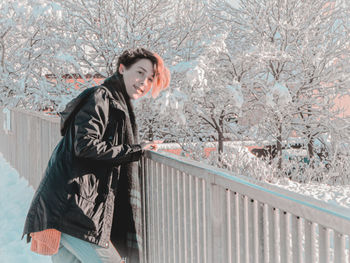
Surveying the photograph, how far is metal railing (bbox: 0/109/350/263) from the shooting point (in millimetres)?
1433

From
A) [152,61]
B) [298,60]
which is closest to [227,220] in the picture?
[152,61]

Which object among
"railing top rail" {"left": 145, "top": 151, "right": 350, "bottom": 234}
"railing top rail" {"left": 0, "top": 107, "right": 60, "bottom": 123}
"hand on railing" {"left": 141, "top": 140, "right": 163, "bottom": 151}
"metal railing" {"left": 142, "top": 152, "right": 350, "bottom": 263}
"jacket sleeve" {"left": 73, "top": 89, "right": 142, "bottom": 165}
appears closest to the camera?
"railing top rail" {"left": 145, "top": 151, "right": 350, "bottom": 234}

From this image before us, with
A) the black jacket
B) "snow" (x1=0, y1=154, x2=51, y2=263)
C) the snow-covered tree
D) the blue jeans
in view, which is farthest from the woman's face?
the snow-covered tree

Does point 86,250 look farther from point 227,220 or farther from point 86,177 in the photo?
point 227,220

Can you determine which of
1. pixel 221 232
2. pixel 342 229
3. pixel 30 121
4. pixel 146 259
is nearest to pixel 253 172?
pixel 30 121

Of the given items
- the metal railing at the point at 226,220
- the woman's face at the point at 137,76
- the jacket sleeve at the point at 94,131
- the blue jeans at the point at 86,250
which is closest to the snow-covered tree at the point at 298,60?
the metal railing at the point at 226,220

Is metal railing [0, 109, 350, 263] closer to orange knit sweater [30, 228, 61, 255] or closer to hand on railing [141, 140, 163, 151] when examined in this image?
hand on railing [141, 140, 163, 151]

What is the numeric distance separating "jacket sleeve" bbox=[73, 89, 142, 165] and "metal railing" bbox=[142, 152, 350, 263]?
487 mm

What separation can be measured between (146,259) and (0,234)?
265cm

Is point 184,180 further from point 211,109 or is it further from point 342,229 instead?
point 211,109

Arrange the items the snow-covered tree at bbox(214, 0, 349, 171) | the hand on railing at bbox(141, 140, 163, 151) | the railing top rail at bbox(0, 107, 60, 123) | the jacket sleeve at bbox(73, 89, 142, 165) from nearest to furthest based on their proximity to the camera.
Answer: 1. the jacket sleeve at bbox(73, 89, 142, 165)
2. the hand on railing at bbox(141, 140, 163, 151)
3. the railing top rail at bbox(0, 107, 60, 123)
4. the snow-covered tree at bbox(214, 0, 349, 171)

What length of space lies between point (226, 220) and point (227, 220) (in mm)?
12

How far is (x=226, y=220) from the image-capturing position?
2.04m

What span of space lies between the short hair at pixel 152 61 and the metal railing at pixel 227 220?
464 mm
